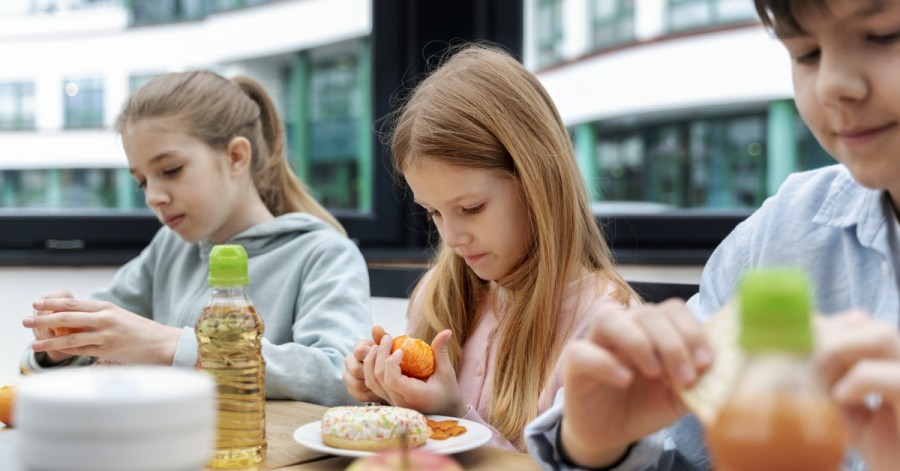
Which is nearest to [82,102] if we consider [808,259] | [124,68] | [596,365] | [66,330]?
[124,68]

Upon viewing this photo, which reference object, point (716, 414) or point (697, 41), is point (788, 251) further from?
point (697, 41)

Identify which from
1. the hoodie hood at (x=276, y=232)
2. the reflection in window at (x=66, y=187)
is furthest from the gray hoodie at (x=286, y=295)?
the reflection in window at (x=66, y=187)

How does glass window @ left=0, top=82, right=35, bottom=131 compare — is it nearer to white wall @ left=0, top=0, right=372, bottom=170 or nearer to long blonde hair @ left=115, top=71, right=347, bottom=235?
white wall @ left=0, top=0, right=372, bottom=170

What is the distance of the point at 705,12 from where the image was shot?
8.02ft

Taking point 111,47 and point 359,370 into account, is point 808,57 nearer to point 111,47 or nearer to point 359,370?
point 359,370

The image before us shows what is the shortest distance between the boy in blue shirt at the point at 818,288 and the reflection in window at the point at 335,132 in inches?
66.8

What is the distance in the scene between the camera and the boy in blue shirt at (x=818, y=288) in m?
0.55

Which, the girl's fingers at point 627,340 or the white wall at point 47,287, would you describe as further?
the white wall at point 47,287

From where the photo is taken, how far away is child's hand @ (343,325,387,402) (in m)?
1.22

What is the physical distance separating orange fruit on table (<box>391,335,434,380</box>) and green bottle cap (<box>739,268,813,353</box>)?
764mm

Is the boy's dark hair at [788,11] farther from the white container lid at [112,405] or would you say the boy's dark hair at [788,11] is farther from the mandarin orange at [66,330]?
the mandarin orange at [66,330]

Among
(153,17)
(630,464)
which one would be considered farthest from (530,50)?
(630,464)

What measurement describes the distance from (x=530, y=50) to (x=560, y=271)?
135cm

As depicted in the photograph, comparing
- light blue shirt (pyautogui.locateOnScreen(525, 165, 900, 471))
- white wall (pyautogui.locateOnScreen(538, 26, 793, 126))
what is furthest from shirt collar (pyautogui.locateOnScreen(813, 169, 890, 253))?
white wall (pyautogui.locateOnScreen(538, 26, 793, 126))
